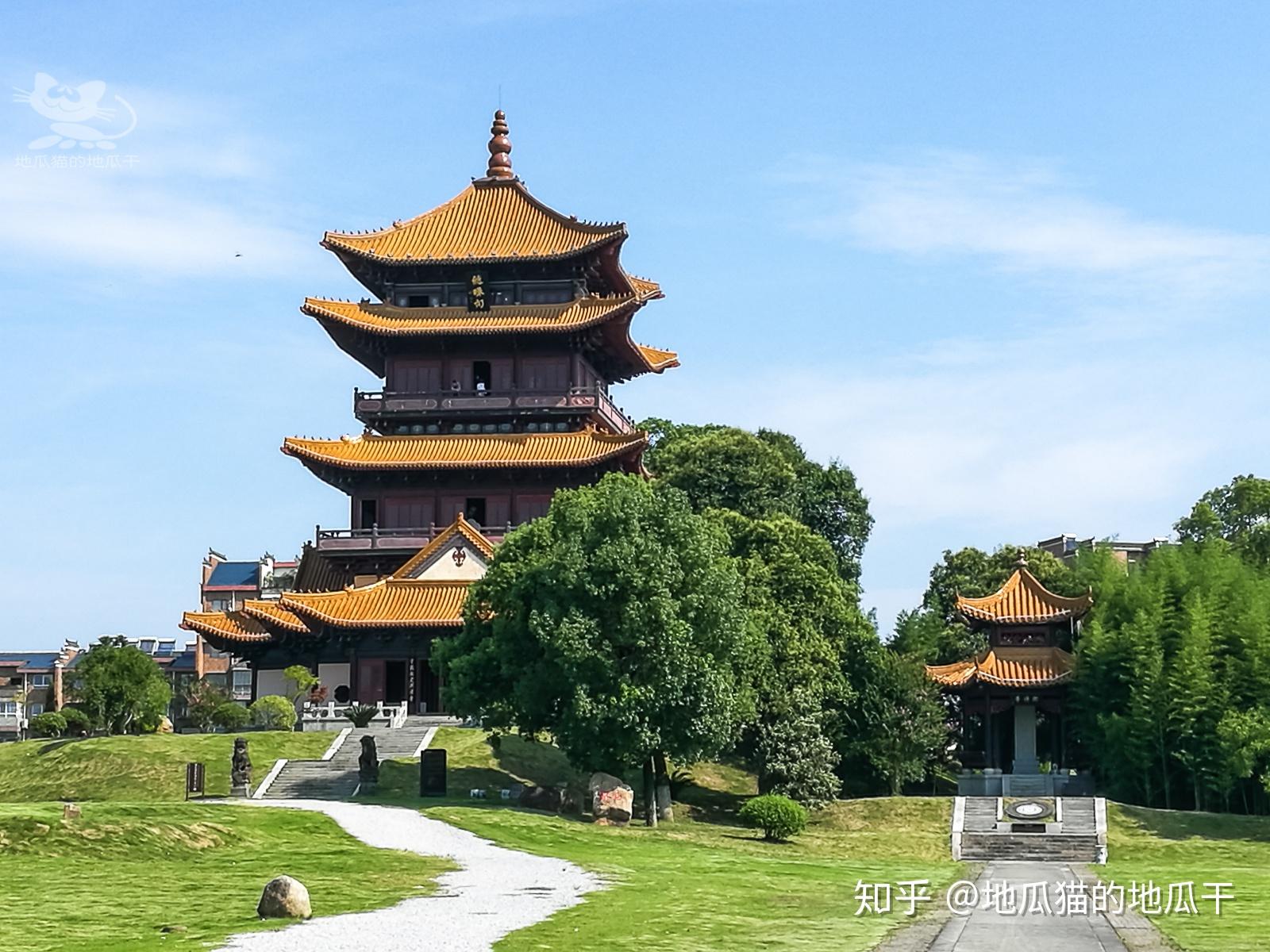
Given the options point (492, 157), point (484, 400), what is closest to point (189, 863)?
point (484, 400)

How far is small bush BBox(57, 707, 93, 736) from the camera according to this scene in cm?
5512

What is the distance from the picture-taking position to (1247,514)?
255ft

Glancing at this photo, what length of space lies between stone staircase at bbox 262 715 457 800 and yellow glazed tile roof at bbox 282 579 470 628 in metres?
3.57

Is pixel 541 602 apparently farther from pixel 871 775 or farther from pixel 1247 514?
pixel 1247 514

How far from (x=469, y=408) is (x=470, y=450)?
6.12 ft

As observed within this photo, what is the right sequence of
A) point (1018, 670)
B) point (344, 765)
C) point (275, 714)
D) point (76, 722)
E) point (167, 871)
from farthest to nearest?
point (76, 722), point (1018, 670), point (275, 714), point (344, 765), point (167, 871)

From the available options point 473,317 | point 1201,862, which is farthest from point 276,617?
point 1201,862

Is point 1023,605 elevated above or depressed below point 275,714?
above

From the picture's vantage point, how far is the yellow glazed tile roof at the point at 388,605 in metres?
56.2

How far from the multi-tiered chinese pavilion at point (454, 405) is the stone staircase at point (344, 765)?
6.30 m

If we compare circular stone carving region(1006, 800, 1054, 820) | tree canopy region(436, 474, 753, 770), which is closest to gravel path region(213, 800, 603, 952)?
tree canopy region(436, 474, 753, 770)

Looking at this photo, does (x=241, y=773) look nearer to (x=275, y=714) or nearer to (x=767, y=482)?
(x=275, y=714)

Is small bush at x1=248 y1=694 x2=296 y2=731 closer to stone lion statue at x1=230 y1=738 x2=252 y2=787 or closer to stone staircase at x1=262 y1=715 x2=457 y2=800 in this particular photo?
stone staircase at x1=262 y1=715 x2=457 y2=800

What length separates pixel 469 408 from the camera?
63.7 metres
